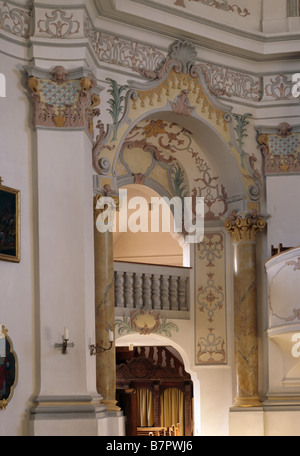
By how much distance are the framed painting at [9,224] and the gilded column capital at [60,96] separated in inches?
45.7

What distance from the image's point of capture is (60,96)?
14.1 metres

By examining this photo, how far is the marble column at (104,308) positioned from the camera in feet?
48.3

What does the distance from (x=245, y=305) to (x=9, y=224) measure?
17.4ft

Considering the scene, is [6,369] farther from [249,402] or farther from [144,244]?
[144,244]

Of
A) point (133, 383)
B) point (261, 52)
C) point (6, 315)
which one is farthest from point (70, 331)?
point (133, 383)

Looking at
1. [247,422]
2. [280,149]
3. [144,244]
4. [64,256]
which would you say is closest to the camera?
[64,256]

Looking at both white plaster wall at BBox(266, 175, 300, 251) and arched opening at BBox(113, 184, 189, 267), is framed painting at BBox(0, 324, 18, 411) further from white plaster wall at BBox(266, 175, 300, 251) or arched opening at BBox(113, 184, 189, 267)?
arched opening at BBox(113, 184, 189, 267)

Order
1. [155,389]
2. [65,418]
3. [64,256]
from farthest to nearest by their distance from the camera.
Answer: [155,389], [64,256], [65,418]

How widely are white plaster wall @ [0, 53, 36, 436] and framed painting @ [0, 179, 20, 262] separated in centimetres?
12

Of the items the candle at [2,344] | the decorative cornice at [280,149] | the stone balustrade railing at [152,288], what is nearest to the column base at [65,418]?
the candle at [2,344]

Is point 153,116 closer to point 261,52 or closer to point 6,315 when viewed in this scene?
point 261,52

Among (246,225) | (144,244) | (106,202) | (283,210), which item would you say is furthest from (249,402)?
(144,244)

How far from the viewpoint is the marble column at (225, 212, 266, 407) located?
16797mm

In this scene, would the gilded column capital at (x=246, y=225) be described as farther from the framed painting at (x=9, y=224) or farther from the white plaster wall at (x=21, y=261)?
the framed painting at (x=9, y=224)
